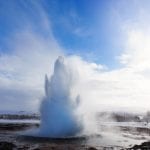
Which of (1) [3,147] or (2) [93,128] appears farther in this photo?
(2) [93,128]

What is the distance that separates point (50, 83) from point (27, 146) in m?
17.7

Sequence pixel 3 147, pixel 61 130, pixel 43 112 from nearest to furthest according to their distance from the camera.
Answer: pixel 3 147 < pixel 61 130 < pixel 43 112

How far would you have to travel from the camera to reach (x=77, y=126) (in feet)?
149

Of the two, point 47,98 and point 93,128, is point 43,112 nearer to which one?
point 47,98

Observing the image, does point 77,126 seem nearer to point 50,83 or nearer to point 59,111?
point 59,111

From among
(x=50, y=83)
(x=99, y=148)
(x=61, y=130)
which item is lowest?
(x=99, y=148)

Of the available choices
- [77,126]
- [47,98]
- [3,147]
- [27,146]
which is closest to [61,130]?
[77,126]

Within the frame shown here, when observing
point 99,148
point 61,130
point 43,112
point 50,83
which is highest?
point 50,83

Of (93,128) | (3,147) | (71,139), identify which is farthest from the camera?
(93,128)

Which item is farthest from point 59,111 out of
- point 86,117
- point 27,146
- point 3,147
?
point 3,147

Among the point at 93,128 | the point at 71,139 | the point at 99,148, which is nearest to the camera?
the point at 99,148

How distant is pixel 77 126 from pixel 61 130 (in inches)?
113

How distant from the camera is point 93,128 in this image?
50.4m

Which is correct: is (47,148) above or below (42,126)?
below
